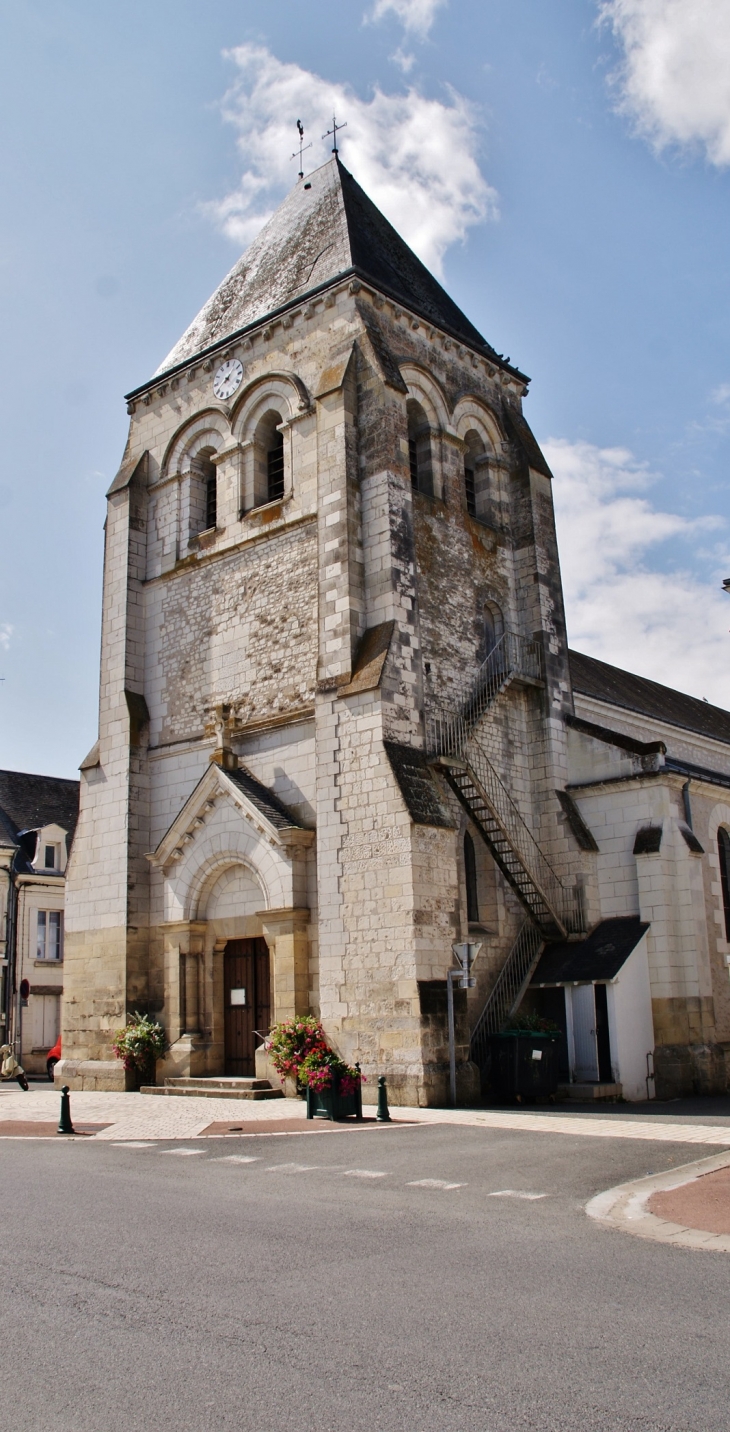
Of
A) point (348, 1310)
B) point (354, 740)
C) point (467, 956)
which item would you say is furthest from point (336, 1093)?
point (348, 1310)

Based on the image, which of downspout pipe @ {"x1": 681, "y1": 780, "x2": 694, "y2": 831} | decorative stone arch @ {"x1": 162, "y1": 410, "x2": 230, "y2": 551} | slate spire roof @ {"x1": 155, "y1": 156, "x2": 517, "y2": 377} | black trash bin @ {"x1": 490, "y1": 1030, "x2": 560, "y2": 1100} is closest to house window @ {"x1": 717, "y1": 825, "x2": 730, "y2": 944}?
downspout pipe @ {"x1": 681, "y1": 780, "x2": 694, "y2": 831}

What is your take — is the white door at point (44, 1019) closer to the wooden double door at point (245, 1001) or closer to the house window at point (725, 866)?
the wooden double door at point (245, 1001)

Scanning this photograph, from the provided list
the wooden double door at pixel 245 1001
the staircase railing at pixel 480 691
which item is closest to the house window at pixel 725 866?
the staircase railing at pixel 480 691

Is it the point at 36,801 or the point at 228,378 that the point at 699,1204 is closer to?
the point at 228,378

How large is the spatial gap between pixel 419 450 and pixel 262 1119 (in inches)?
489

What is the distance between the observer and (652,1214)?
7.84 m

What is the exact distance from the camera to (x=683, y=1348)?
16.0 feet

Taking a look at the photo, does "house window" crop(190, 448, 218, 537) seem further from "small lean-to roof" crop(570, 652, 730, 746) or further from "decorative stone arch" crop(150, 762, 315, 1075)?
"small lean-to roof" crop(570, 652, 730, 746)

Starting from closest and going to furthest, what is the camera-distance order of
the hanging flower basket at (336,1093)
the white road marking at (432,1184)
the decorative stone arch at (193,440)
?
the white road marking at (432,1184) < the hanging flower basket at (336,1093) < the decorative stone arch at (193,440)

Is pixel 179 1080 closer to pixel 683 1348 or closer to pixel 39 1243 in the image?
pixel 39 1243

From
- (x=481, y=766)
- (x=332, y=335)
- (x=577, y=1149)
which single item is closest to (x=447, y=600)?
(x=481, y=766)

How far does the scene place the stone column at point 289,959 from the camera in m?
17.1

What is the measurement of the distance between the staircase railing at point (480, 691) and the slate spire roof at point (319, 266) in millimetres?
6313

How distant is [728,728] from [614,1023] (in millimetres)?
17758
